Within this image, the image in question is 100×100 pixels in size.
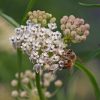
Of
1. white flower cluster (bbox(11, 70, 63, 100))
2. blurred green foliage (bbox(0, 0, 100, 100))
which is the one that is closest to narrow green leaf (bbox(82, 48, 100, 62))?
blurred green foliage (bbox(0, 0, 100, 100))

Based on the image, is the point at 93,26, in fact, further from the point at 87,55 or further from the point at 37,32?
the point at 37,32

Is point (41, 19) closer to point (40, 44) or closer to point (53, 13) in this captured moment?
point (40, 44)

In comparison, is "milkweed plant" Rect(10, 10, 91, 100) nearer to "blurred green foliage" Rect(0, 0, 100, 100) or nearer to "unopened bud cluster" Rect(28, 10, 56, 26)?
"unopened bud cluster" Rect(28, 10, 56, 26)

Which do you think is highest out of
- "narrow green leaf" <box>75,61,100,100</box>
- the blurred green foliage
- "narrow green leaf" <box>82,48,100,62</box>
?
the blurred green foliage

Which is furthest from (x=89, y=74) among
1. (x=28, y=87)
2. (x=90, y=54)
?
(x=28, y=87)

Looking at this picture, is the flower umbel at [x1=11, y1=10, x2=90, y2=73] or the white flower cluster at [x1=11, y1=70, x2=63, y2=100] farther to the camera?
the white flower cluster at [x1=11, y1=70, x2=63, y2=100]

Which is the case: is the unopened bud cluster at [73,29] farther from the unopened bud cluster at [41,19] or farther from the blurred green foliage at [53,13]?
the blurred green foliage at [53,13]

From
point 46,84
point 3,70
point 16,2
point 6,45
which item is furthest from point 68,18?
point 16,2

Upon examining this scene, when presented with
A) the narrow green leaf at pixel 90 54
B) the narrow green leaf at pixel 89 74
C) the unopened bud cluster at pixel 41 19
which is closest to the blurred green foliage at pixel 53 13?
the narrow green leaf at pixel 90 54

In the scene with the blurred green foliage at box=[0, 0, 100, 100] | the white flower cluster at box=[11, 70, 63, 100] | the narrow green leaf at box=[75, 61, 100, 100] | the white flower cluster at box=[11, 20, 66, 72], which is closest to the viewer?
the white flower cluster at box=[11, 20, 66, 72]
